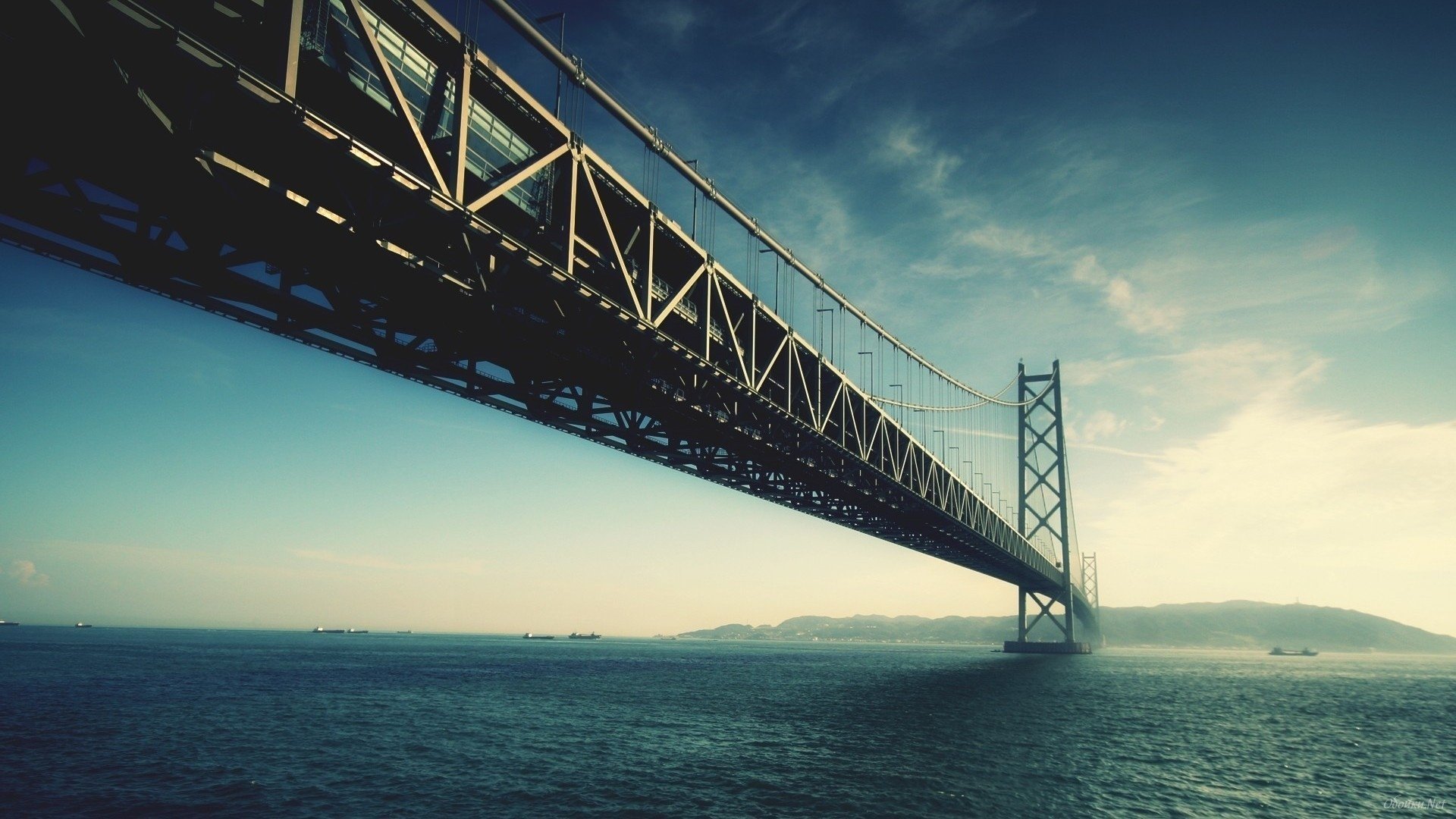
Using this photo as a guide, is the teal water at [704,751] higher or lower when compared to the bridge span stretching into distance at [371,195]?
lower

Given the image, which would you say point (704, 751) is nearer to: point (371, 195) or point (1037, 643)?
point (371, 195)

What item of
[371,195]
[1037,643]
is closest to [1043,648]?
[1037,643]

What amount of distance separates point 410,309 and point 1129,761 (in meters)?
24.2

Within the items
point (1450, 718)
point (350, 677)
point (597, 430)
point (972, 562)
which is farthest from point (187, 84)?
point (972, 562)

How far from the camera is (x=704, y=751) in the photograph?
22641 millimetres

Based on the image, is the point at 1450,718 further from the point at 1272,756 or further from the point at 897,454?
the point at 897,454

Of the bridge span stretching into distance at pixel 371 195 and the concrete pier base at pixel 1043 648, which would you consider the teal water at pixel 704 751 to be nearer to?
the bridge span stretching into distance at pixel 371 195

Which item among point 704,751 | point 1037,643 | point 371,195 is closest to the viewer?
point 371,195

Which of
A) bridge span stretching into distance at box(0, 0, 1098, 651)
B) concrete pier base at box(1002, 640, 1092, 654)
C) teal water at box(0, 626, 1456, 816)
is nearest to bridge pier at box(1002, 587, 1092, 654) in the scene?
concrete pier base at box(1002, 640, 1092, 654)

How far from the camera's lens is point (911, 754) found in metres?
22.2

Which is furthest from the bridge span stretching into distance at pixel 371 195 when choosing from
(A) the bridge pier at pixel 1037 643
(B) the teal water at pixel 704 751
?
(A) the bridge pier at pixel 1037 643

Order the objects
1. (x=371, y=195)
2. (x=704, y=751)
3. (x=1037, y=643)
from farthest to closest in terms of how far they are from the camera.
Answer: (x=1037, y=643) < (x=704, y=751) < (x=371, y=195)

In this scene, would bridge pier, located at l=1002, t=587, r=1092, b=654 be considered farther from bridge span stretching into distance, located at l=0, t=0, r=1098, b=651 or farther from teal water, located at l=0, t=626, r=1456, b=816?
bridge span stretching into distance, located at l=0, t=0, r=1098, b=651

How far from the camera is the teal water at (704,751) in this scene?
1706cm
